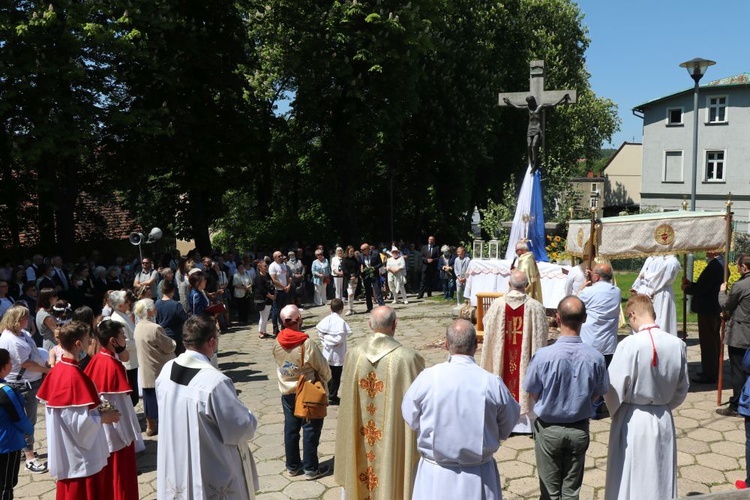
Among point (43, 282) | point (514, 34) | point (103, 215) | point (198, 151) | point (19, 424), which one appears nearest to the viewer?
point (19, 424)

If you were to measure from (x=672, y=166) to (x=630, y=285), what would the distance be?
20.6m

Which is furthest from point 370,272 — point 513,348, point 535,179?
point 513,348

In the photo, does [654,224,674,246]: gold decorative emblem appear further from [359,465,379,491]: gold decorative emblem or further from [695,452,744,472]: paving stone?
[359,465,379,491]: gold decorative emblem

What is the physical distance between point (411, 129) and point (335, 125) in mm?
5407

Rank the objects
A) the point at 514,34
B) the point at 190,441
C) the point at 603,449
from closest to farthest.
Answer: the point at 190,441 → the point at 603,449 → the point at 514,34

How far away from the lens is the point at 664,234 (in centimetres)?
832

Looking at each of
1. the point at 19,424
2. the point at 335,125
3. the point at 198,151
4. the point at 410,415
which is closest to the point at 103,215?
the point at 198,151

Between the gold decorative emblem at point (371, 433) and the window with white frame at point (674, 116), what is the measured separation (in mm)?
37406

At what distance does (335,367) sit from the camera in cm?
809

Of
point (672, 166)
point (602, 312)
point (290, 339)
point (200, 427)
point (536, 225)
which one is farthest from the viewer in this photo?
point (672, 166)

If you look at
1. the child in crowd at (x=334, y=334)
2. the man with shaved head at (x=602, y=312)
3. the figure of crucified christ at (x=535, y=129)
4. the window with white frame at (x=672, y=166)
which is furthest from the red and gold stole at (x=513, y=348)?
the window with white frame at (x=672, y=166)

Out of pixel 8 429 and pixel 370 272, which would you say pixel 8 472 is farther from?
pixel 370 272

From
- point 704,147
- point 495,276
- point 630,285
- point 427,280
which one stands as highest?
point 704,147

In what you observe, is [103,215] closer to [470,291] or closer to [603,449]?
[470,291]
